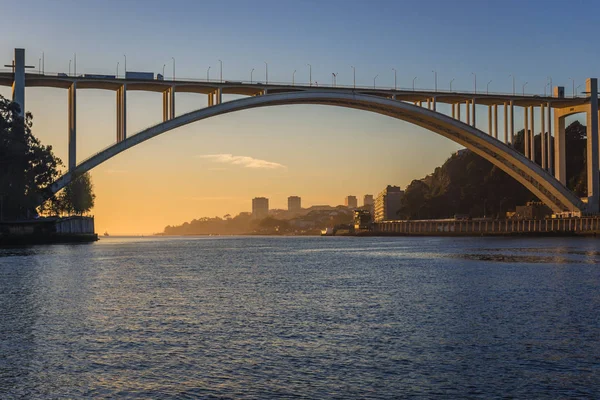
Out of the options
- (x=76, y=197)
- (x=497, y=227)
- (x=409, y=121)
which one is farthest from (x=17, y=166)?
(x=497, y=227)

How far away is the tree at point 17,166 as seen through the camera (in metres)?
78.2

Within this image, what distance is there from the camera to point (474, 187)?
168 metres

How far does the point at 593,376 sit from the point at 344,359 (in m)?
5.09

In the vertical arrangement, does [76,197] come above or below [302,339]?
above

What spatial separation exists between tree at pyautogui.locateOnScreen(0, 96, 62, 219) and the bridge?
2.20m

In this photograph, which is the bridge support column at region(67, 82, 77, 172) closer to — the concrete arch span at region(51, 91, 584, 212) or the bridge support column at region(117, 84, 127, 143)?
the concrete arch span at region(51, 91, 584, 212)

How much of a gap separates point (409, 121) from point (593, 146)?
95.1ft

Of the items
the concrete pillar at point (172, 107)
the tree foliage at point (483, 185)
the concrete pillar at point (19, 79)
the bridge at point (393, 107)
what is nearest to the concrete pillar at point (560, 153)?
the bridge at point (393, 107)

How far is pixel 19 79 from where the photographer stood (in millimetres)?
78688

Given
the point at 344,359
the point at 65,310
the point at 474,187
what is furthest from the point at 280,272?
the point at 474,187

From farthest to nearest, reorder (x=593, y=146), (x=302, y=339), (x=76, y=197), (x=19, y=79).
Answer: (x=76, y=197) → (x=593, y=146) → (x=19, y=79) → (x=302, y=339)

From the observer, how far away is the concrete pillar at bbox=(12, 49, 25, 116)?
77.9m

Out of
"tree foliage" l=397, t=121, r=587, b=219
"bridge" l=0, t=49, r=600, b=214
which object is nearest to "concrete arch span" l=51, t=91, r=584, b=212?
"bridge" l=0, t=49, r=600, b=214

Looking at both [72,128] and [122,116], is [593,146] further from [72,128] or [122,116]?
[72,128]
